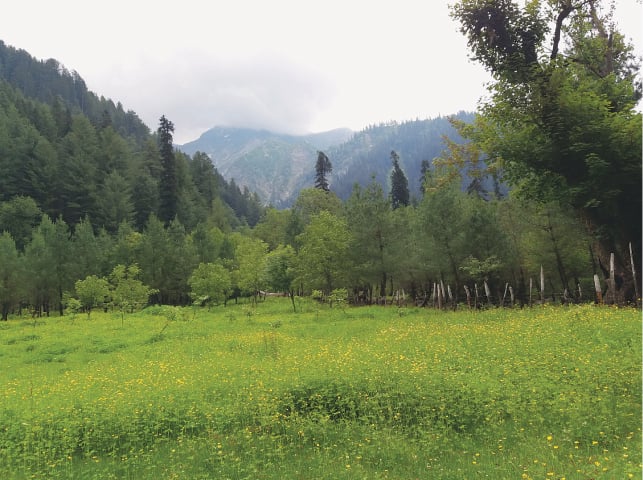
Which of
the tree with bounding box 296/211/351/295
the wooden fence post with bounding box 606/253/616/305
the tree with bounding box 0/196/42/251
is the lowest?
the wooden fence post with bounding box 606/253/616/305

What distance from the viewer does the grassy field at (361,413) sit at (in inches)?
297

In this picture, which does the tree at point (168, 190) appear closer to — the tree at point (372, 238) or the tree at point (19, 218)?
the tree at point (19, 218)

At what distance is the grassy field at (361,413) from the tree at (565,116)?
5.21 m

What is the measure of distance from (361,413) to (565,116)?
1492 centimetres

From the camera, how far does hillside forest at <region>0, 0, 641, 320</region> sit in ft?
58.6

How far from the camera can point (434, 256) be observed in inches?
1428

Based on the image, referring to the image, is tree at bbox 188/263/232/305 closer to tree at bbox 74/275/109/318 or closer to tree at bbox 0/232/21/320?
tree at bbox 74/275/109/318

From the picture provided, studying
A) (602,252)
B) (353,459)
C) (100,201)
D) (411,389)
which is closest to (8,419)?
(353,459)

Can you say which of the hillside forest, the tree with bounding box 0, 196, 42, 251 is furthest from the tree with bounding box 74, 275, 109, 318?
the tree with bounding box 0, 196, 42, 251

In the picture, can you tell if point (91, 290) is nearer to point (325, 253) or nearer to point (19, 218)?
point (325, 253)

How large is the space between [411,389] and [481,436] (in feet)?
7.43

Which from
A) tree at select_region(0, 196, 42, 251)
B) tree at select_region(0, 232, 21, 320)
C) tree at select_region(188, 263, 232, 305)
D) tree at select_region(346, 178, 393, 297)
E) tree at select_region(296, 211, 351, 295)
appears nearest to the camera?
tree at select_region(296, 211, 351, 295)

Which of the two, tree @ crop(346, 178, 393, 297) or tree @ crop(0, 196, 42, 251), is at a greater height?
tree @ crop(0, 196, 42, 251)

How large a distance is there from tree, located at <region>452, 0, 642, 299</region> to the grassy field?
521 cm
